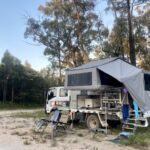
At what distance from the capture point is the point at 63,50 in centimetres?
3259

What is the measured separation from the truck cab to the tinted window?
8.39ft

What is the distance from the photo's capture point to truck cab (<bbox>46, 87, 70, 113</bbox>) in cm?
1714

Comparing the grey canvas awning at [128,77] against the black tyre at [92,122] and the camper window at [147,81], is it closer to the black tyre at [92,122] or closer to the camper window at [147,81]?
the camper window at [147,81]

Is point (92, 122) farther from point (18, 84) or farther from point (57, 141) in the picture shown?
point (18, 84)

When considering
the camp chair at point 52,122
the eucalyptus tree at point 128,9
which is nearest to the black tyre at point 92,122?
the camp chair at point 52,122

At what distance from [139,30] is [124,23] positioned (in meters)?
1.69

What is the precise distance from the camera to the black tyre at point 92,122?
13157 mm

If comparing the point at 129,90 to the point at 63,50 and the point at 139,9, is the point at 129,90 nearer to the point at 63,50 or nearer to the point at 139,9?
the point at 139,9

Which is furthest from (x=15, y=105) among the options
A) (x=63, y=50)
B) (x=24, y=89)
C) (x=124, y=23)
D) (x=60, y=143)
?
(x=60, y=143)

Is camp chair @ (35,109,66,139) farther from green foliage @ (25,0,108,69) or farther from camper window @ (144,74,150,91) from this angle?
green foliage @ (25,0,108,69)

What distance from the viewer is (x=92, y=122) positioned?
13.5 m

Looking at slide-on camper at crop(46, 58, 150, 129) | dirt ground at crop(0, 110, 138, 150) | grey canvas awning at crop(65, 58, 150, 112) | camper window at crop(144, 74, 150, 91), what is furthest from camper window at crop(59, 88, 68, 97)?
camper window at crop(144, 74, 150, 91)

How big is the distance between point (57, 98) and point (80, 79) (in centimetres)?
442

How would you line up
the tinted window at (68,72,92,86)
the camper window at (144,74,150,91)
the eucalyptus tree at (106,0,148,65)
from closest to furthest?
the camper window at (144,74,150,91) → the tinted window at (68,72,92,86) → the eucalyptus tree at (106,0,148,65)
